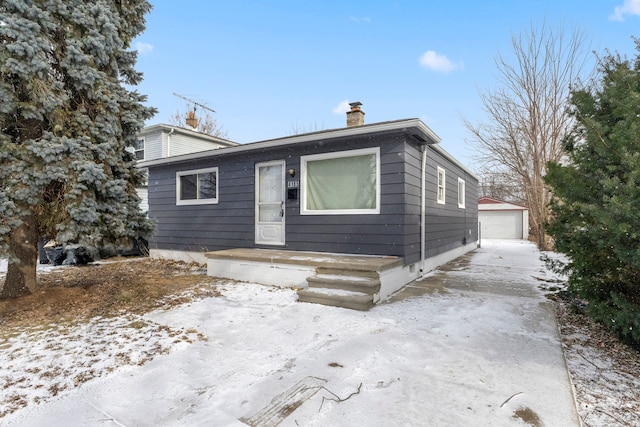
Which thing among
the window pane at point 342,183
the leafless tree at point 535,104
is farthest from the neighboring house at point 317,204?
the leafless tree at point 535,104

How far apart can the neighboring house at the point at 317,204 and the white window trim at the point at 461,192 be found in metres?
1.28

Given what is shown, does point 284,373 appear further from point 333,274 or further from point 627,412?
point 333,274

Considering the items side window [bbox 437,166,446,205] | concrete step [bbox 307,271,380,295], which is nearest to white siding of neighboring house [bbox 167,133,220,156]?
side window [bbox 437,166,446,205]

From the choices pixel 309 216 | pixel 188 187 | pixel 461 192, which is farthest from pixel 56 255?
pixel 461 192

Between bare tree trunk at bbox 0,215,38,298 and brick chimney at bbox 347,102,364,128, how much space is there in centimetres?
577

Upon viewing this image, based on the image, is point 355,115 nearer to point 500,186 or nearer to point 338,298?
point 338,298

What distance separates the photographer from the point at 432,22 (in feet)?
34.0

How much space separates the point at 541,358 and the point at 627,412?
76 centimetres

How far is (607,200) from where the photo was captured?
2580 mm

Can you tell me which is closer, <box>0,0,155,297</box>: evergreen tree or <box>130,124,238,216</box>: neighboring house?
<box>0,0,155,297</box>: evergreen tree

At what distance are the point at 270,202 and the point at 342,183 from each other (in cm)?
174

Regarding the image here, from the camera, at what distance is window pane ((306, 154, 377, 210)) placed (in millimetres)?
5777

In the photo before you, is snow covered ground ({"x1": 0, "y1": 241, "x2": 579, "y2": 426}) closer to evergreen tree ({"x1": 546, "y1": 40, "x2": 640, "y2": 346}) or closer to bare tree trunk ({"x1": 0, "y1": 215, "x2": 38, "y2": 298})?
evergreen tree ({"x1": 546, "y1": 40, "x2": 640, "y2": 346})

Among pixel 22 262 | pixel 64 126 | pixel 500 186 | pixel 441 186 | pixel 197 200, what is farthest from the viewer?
pixel 500 186
